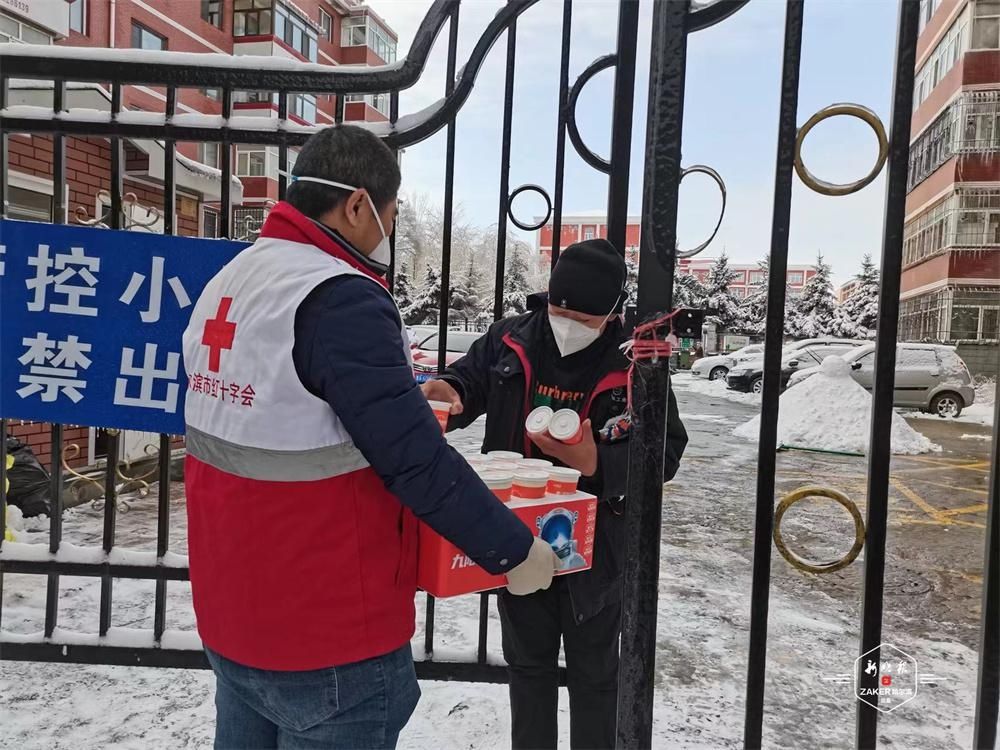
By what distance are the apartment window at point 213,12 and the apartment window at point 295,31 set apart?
6.32 feet

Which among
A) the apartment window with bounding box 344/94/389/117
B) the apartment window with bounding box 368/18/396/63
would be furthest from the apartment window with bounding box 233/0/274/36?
the apartment window with bounding box 368/18/396/63

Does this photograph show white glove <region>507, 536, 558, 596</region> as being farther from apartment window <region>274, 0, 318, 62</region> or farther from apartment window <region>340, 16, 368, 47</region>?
apartment window <region>340, 16, 368, 47</region>

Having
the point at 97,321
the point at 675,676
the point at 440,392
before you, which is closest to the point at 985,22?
the point at 675,676

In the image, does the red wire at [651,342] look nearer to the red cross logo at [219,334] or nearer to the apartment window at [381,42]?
the red cross logo at [219,334]

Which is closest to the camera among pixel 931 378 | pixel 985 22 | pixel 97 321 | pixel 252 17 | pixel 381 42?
pixel 97 321

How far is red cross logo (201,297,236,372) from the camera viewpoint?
1293 millimetres

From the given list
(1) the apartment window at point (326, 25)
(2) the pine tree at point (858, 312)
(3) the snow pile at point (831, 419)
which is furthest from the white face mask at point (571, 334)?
(1) the apartment window at point (326, 25)

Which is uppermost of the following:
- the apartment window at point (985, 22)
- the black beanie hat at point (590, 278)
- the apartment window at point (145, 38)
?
the apartment window at point (985, 22)

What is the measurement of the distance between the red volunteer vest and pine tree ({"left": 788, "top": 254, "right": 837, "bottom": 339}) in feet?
97.6

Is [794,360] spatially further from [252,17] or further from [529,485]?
[252,17]

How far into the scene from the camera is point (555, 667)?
2016 mm

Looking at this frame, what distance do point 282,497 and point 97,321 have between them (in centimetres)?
161

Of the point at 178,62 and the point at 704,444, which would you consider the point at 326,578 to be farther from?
the point at 704,444

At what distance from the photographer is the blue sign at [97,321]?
2328 mm
